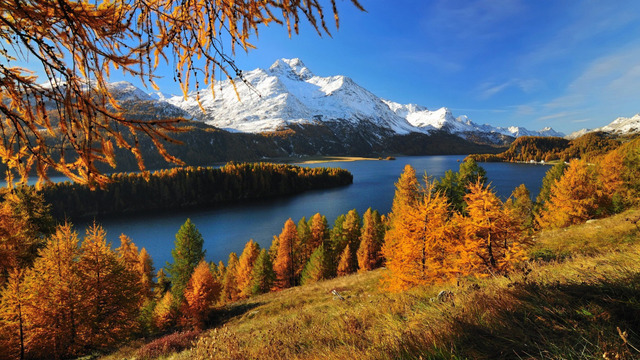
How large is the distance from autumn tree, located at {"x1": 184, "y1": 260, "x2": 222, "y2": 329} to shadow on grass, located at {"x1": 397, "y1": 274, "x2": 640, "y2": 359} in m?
20.7

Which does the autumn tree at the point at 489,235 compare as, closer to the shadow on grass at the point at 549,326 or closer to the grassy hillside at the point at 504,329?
the grassy hillside at the point at 504,329

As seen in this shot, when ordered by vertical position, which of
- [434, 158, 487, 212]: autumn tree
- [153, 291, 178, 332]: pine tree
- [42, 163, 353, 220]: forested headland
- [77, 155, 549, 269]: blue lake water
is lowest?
[77, 155, 549, 269]: blue lake water

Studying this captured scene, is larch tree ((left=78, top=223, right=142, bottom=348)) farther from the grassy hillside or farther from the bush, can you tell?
the grassy hillside

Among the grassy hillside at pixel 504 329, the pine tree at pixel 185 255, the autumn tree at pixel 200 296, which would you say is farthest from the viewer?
the pine tree at pixel 185 255

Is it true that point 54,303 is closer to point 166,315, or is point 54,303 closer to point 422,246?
point 166,315

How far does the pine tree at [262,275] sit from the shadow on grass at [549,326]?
1142 inches

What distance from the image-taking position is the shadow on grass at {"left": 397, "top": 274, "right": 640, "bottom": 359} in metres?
2.09

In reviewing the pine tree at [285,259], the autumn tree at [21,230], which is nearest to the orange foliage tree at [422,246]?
the autumn tree at [21,230]

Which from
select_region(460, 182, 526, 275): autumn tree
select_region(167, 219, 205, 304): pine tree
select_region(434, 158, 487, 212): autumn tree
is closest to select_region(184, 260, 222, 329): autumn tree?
select_region(167, 219, 205, 304): pine tree

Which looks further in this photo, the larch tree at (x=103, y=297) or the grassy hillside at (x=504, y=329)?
the larch tree at (x=103, y=297)

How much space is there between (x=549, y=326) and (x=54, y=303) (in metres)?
18.2

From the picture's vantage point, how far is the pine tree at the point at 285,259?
36250 millimetres

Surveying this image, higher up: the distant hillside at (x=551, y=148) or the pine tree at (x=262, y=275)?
the distant hillside at (x=551, y=148)

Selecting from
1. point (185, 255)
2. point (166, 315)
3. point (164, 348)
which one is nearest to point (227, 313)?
point (166, 315)
